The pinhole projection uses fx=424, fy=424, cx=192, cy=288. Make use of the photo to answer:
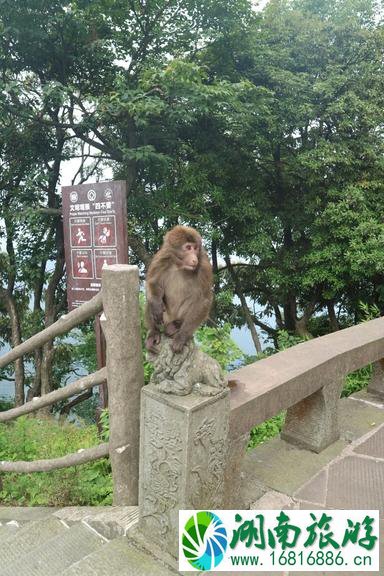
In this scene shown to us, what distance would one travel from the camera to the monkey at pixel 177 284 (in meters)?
2.02

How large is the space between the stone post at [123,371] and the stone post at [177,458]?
0.19 metres

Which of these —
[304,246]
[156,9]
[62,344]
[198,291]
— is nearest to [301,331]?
[304,246]

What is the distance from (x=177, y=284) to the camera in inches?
82.9

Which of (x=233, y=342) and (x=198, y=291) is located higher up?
(x=198, y=291)

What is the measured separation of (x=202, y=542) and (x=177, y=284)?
1.11m

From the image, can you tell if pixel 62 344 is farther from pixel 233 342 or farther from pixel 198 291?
pixel 198 291

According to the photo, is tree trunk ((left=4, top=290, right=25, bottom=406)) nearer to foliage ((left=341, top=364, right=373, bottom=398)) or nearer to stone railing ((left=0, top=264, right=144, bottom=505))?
foliage ((left=341, top=364, right=373, bottom=398))

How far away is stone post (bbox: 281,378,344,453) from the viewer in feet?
7.83

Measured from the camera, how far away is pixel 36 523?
2066 mm

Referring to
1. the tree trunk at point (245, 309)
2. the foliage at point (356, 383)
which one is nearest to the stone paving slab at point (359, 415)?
the foliage at point (356, 383)

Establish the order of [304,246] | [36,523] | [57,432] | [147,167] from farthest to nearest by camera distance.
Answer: [304,246] → [147,167] → [57,432] → [36,523]


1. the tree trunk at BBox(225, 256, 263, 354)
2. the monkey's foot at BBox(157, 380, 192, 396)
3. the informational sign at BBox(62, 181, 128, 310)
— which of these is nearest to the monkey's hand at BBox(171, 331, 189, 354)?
the monkey's foot at BBox(157, 380, 192, 396)

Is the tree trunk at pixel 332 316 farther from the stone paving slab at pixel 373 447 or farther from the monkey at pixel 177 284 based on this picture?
the monkey at pixel 177 284

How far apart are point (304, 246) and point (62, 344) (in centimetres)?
606
